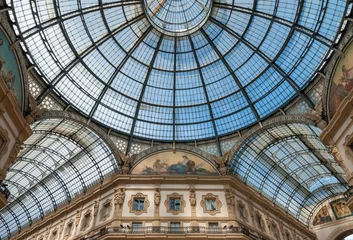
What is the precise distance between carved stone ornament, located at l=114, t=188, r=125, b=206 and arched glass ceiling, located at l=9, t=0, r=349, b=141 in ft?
27.1

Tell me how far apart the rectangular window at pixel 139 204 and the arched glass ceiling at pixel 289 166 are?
12392 mm

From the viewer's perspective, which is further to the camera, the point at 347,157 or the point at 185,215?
the point at 185,215

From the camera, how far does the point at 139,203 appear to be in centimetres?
3175

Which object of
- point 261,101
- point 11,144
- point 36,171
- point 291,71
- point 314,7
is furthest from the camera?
point 36,171

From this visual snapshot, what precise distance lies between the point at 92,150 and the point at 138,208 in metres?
11.2

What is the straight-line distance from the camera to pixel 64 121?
34.7 m

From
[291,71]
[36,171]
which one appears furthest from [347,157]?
[36,171]

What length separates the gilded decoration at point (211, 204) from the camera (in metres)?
31.2

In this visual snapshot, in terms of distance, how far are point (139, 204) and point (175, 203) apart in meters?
3.76

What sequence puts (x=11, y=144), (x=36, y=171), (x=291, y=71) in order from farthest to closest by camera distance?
(x=36, y=171)
(x=291, y=71)
(x=11, y=144)

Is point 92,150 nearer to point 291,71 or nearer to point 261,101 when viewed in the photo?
point 261,101

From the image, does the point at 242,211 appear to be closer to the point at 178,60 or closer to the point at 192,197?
the point at 192,197

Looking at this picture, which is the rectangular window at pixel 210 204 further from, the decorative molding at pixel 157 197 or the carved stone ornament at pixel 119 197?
the carved stone ornament at pixel 119 197

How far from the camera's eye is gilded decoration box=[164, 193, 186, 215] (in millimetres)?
31125
